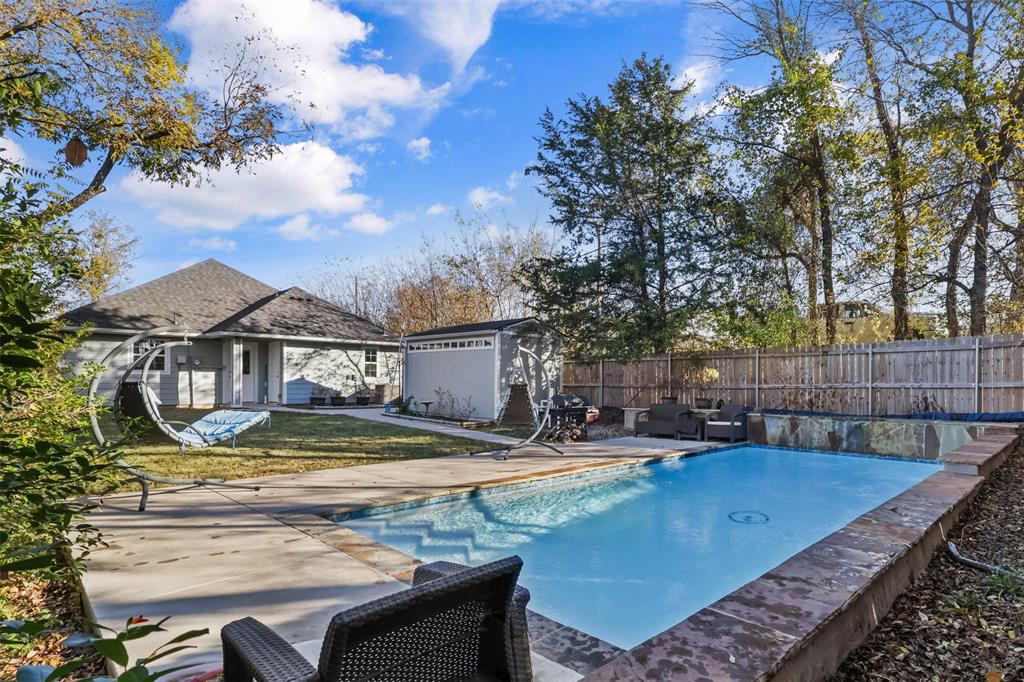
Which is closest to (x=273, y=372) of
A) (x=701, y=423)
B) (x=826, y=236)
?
(x=701, y=423)

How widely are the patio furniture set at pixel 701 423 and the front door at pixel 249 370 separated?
45.9 ft

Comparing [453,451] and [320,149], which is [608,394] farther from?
[320,149]

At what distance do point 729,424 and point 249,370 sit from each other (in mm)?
15735

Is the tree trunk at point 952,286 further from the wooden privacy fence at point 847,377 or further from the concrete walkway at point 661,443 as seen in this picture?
the concrete walkway at point 661,443

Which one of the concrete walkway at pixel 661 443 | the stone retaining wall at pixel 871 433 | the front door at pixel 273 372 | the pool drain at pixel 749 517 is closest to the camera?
the pool drain at pixel 749 517

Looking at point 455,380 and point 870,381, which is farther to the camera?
point 455,380

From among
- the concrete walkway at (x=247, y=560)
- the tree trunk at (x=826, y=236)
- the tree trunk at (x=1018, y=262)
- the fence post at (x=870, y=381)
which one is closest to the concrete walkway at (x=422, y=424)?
the concrete walkway at (x=247, y=560)

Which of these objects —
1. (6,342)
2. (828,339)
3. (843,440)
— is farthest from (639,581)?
(828,339)

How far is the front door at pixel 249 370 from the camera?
61.9 ft

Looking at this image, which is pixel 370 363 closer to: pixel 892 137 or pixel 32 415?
pixel 892 137

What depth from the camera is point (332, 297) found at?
1225 inches

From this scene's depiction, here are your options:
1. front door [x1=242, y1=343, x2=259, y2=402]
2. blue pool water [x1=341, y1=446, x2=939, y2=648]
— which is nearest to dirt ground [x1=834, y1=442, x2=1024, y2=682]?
blue pool water [x1=341, y1=446, x2=939, y2=648]

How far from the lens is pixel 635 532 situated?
5.88m

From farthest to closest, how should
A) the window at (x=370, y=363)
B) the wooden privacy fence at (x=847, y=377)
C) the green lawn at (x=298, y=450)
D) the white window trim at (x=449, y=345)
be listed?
the window at (x=370, y=363) < the white window trim at (x=449, y=345) < the wooden privacy fence at (x=847, y=377) < the green lawn at (x=298, y=450)
